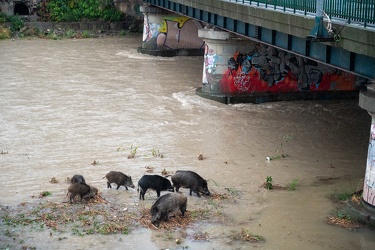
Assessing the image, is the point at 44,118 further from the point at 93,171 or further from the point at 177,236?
the point at 177,236

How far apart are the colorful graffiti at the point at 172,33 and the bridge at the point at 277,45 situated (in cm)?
6

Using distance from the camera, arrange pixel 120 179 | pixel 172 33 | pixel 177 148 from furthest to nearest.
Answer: pixel 172 33 → pixel 177 148 → pixel 120 179

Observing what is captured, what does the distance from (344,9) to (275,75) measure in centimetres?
1294

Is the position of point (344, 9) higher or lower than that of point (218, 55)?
higher

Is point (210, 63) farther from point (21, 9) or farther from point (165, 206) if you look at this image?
point (21, 9)

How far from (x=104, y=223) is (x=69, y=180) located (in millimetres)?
3318

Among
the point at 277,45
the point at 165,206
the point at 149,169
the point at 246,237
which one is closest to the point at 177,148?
the point at 149,169

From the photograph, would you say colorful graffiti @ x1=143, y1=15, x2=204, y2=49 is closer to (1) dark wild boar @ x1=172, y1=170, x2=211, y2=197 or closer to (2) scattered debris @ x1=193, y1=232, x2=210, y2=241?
(1) dark wild boar @ x1=172, y1=170, x2=211, y2=197

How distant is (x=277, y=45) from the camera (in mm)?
21859

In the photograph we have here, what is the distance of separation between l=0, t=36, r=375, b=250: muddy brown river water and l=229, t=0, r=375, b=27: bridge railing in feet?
13.2

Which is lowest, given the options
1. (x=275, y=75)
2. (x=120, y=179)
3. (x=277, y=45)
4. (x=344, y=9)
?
(x=120, y=179)

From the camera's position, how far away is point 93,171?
19297mm

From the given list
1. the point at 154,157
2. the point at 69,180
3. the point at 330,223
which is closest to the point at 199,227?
the point at 330,223

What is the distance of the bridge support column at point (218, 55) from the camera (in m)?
29.3
